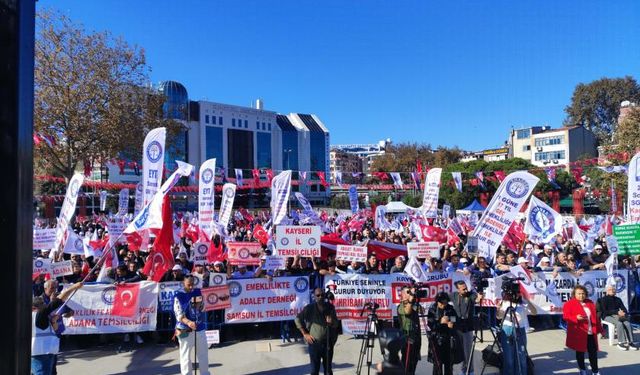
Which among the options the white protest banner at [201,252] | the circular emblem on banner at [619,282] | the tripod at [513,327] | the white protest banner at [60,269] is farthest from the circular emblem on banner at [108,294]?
the circular emblem on banner at [619,282]

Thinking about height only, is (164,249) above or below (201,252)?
above

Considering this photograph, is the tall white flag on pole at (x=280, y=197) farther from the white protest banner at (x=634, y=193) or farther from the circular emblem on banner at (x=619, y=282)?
the white protest banner at (x=634, y=193)

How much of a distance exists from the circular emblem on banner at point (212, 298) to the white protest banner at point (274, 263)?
1.78 m

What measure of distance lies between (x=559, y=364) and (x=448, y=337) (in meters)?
2.55

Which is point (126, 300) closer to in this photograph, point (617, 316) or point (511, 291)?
point (511, 291)

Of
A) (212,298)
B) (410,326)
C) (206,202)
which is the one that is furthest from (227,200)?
(410,326)

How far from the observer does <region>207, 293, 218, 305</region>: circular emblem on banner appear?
8101 mm

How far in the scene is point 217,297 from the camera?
8.22 meters

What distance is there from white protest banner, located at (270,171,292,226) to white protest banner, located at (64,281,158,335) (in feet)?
18.6

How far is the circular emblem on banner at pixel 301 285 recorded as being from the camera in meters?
9.28

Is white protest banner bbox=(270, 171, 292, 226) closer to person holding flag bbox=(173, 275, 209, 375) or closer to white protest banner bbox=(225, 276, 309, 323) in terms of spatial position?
white protest banner bbox=(225, 276, 309, 323)

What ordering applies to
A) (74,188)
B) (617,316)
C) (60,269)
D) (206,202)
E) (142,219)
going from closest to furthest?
(142,219) → (617,316) → (60,269) → (74,188) → (206,202)

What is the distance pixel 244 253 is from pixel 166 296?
6.61 feet

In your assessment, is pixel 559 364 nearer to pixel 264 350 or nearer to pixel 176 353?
pixel 264 350
